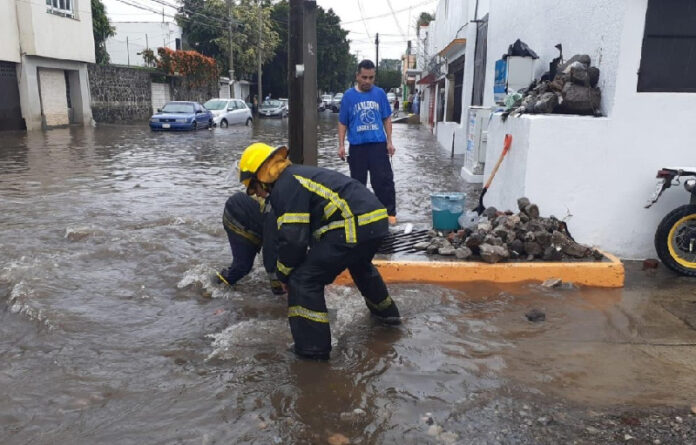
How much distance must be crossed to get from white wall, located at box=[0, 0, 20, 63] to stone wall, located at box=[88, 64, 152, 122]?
219 inches

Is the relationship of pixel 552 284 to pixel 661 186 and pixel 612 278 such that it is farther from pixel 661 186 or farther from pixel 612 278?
pixel 661 186

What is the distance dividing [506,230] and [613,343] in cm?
164

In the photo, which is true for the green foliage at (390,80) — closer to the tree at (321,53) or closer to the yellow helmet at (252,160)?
the tree at (321,53)

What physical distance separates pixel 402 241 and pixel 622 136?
2377 mm

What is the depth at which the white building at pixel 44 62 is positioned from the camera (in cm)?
2098

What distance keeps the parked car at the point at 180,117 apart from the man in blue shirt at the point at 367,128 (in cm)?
1799

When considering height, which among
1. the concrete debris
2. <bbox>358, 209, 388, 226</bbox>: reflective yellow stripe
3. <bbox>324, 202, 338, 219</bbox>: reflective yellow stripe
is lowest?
the concrete debris

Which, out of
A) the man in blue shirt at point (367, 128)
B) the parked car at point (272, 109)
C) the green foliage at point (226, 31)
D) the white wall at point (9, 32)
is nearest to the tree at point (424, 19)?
the green foliage at point (226, 31)

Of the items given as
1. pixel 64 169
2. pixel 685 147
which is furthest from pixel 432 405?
pixel 64 169

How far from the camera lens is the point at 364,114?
20.7 ft

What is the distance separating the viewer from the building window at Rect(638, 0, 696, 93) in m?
5.37

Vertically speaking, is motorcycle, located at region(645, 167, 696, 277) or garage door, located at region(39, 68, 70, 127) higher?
garage door, located at region(39, 68, 70, 127)

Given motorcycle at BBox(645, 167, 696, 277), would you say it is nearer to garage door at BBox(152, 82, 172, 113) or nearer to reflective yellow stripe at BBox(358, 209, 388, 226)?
reflective yellow stripe at BBox(358, 209, 388, 226)

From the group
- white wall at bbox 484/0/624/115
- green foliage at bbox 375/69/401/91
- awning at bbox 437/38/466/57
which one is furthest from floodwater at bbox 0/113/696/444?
green foliage at bbox 375/69/401/91
